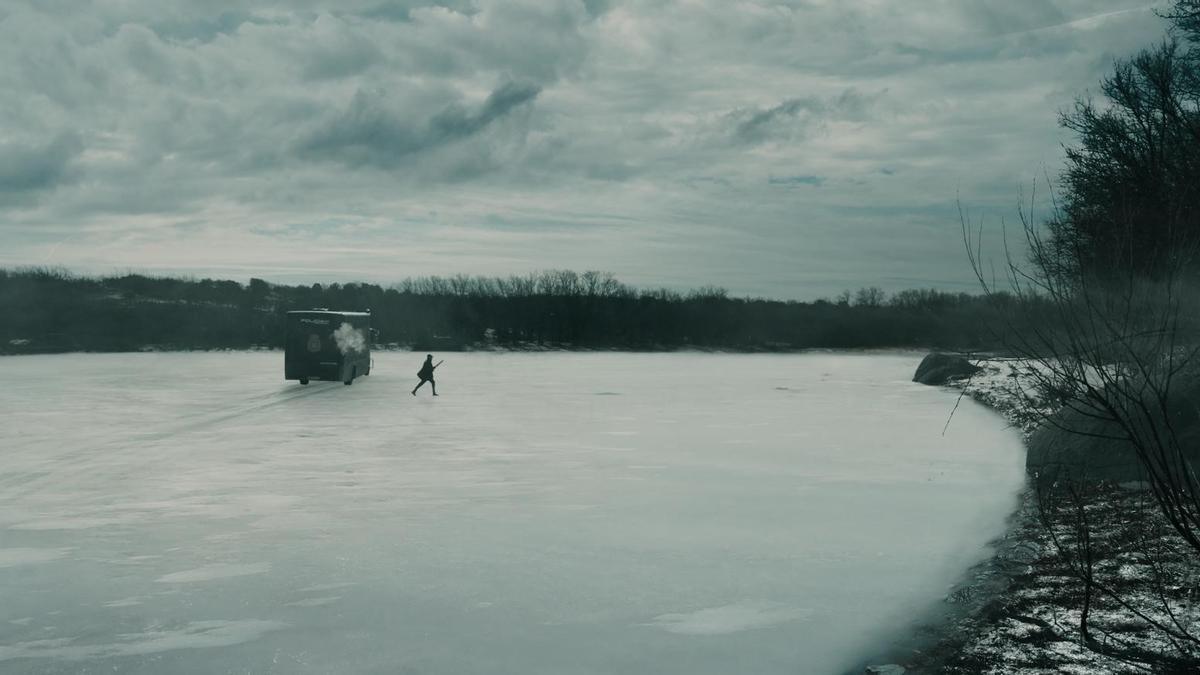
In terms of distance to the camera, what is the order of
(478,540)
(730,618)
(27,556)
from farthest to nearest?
(478,540) → (27,556) → (730,618)

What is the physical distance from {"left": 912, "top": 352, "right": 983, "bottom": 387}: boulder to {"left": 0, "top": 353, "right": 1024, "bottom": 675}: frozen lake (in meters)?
16.4

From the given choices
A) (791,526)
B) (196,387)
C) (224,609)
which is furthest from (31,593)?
(196,387)

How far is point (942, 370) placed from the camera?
36156 millimetres

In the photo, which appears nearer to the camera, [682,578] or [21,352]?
[682,578]

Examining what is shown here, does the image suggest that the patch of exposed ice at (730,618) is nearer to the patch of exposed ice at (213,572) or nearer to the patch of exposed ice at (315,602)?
the patch of exposed ice at (315,602)

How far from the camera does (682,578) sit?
755cm

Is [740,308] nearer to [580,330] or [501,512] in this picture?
[580,330]

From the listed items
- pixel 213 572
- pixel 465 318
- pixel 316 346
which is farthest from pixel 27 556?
pixel 465 318

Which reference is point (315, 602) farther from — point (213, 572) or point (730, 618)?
point (730, 618)

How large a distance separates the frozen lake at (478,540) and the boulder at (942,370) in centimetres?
1640

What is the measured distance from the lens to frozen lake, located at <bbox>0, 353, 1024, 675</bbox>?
5.91m

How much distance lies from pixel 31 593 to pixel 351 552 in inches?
90.9

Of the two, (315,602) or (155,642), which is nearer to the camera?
(155,642)

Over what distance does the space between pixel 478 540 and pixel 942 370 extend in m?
30.6
